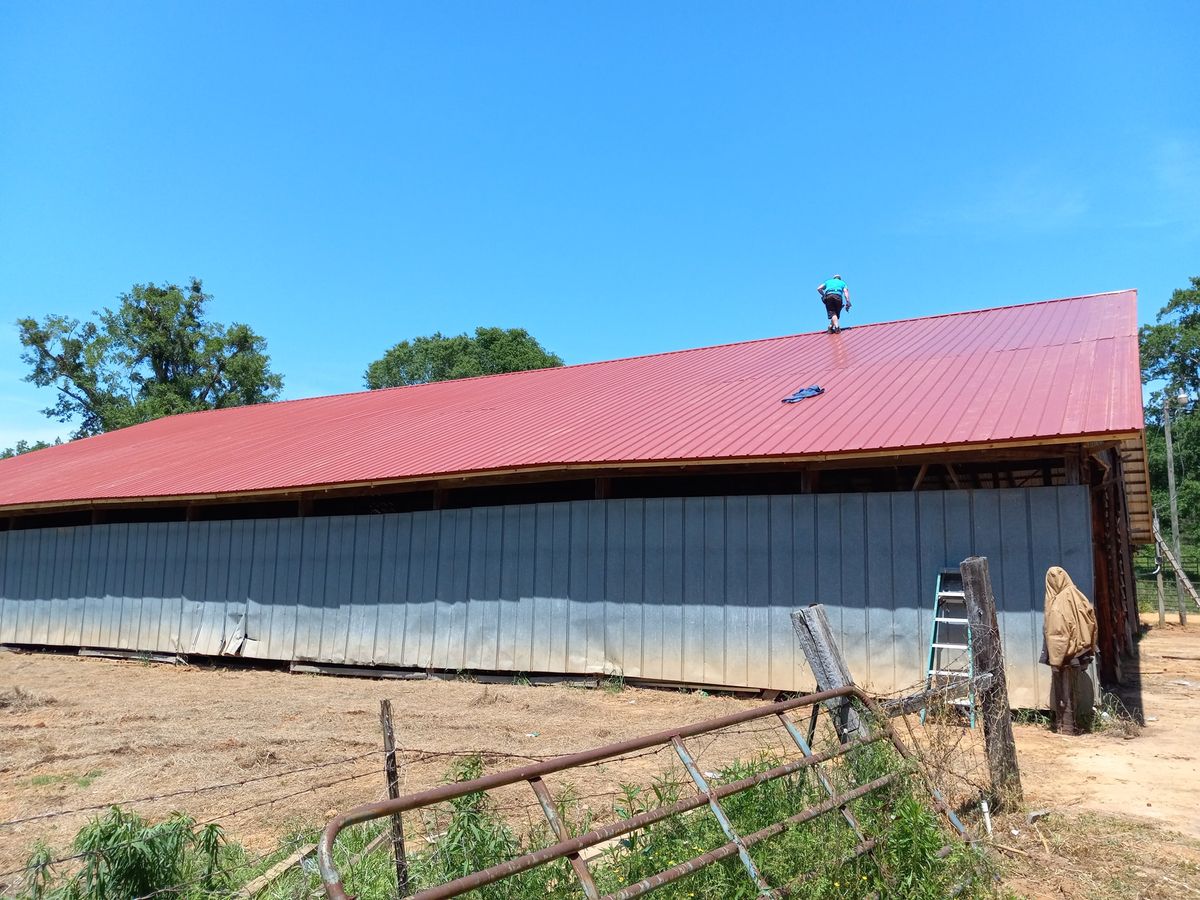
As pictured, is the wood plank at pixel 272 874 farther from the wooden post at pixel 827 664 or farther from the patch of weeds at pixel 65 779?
the patch of weeds at pixel 65 779

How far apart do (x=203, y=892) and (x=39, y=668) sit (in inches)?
523

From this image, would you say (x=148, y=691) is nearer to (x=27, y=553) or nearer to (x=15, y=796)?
(x=15, y=796)

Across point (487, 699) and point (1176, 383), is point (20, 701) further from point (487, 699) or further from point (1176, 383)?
point (1176, 383)

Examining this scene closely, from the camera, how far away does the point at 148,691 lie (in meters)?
12.0

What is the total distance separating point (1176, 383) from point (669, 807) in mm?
50055

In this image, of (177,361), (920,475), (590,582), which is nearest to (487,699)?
(590,582)

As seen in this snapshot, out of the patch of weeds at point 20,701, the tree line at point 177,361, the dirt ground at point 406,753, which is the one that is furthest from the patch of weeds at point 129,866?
the tree line at point 177,361

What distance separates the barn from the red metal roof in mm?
72

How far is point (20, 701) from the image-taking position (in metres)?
10.5

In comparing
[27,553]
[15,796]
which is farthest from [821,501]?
[27,553]

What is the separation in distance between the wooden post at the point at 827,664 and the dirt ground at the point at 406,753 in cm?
106

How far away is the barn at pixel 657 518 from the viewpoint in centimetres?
950

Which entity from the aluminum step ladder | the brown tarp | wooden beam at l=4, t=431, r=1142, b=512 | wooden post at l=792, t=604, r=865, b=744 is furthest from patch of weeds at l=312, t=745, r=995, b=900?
wooden beam at l=4, t=431, r=1142, b=512

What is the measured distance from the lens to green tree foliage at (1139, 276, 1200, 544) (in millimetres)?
38312
